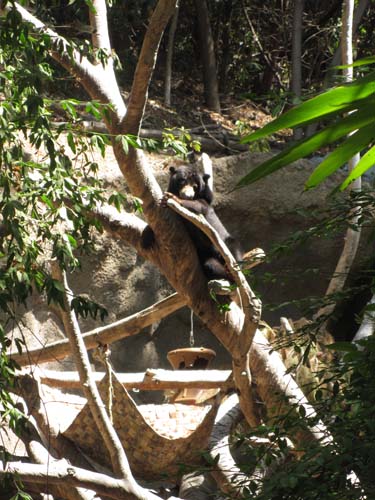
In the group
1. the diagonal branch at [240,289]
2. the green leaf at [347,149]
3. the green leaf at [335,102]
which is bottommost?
the green leaf at [347,149]

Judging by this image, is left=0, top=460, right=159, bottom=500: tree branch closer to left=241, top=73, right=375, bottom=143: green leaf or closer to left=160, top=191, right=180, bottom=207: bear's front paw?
left=160, top=191, right=180, bottom=207: bear's front paw

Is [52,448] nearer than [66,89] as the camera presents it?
Yes

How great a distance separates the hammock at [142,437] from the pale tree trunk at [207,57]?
6220mm

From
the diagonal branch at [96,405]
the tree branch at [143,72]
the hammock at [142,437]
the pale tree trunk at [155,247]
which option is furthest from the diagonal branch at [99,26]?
the hammock at [142,437]

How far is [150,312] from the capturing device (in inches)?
186

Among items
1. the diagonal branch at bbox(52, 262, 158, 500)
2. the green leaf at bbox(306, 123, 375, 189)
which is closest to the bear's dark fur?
the diagonal branch at bbox(52, 262, 158, 500)

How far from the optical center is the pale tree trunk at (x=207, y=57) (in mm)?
10273

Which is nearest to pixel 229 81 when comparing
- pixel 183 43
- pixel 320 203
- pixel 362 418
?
pixel 183 43

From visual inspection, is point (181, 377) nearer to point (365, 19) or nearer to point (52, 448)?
point (52, 448)

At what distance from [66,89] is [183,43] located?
2.41 meters

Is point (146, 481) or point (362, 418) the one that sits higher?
point (146, 481)

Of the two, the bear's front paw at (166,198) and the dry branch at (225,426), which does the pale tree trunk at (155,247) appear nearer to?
the bear's front paw at (166,198)

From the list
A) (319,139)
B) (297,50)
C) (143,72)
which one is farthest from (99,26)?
(297,50)

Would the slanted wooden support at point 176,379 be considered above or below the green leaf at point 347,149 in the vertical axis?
above
